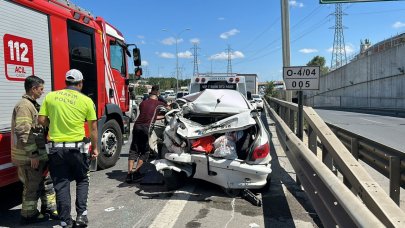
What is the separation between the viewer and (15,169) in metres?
5.68

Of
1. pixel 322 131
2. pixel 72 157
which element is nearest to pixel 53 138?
pixel 72 157

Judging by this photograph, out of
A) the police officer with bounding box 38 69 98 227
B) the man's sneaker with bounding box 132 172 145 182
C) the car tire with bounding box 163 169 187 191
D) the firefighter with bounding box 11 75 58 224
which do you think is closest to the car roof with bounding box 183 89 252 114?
the car tire with bounding box 163 169 187 191

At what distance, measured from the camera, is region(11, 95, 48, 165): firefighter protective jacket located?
5078 mm

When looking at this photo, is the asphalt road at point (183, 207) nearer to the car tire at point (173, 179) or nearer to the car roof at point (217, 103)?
the car tire at point (173, 179)

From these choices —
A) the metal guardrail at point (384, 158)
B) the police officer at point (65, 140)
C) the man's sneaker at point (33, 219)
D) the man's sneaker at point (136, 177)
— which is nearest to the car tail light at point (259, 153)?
the metal guardrail at point (384, 158)

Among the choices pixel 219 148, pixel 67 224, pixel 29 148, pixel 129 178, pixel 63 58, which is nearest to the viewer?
pixel 67 224

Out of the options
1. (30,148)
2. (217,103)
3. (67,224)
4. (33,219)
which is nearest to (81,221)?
(67,224)

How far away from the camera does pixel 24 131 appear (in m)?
5.07

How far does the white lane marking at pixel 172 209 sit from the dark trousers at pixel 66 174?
96cm

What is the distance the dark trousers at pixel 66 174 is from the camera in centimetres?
487

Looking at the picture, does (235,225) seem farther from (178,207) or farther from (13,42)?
(13,42)

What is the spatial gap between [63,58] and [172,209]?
3.30m

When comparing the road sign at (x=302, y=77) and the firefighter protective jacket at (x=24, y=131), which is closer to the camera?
the firefighter protective jacket at (x=24, y=131)

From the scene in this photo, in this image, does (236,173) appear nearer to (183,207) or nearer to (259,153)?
(259,153)
